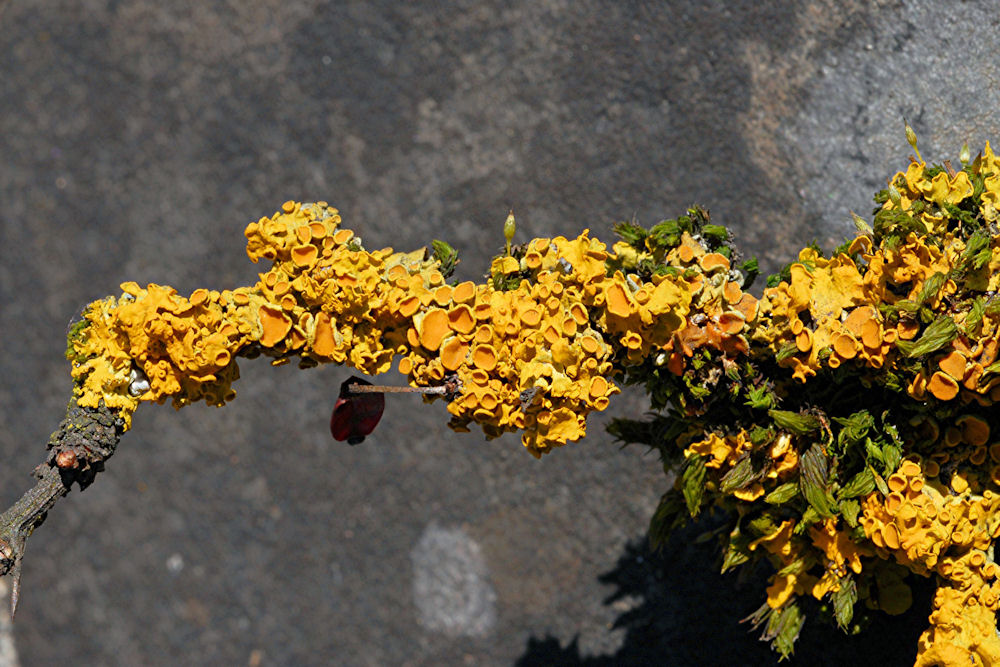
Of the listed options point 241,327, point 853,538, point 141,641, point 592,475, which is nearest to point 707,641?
point 592,475

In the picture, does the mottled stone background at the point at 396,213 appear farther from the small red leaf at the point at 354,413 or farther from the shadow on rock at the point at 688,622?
the small red leaf at the point at 354,413

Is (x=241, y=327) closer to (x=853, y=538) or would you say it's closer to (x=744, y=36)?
(x=853, y=538)

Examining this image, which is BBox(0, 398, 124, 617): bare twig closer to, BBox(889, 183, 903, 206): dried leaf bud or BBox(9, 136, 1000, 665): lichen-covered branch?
BBox(9, 136, 1000, 665): lichen-covered branch

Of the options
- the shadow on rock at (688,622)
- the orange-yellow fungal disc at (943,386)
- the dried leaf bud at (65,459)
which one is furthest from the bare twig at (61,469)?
the shadow on rock at (688,622)

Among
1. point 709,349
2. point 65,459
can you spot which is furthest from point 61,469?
point 709,349

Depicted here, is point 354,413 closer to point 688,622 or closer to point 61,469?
point 61,469

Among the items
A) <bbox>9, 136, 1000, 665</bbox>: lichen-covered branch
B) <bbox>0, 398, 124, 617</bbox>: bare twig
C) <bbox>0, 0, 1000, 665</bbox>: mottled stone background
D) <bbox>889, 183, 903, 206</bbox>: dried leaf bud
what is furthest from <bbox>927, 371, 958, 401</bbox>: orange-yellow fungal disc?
<bbox>0, 398, 124, 617</bbox>: bare twig
